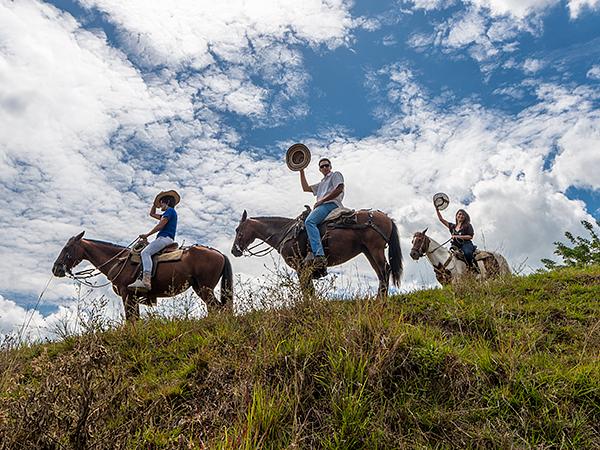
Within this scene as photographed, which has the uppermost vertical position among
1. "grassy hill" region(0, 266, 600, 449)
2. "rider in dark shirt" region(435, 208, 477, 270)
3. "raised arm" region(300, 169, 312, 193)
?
"raised arm" region(300, 169, 312, 193)

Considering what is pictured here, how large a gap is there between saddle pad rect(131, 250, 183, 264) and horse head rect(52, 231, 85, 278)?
1536mm

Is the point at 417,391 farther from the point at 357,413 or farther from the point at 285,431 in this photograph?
the point at 285,431

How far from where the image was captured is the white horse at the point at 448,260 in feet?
33.3

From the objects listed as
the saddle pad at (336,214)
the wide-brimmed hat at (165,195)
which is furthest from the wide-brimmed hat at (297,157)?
the wide-brimmed hat at (165,195)

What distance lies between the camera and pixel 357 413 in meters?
3.57

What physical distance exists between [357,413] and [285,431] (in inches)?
22.3

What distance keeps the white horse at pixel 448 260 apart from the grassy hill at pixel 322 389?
478 cm

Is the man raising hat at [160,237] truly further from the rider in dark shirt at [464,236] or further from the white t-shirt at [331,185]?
the rider in dark shirt at [464,236]

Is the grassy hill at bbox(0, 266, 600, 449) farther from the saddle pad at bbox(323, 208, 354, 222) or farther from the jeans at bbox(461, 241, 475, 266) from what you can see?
the jeans at bbox(461, 241, 475, 266)

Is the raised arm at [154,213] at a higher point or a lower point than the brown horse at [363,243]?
higher

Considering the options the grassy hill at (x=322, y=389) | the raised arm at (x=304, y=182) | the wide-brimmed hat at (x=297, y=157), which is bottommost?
the grassy hill at (x=322, y=389)

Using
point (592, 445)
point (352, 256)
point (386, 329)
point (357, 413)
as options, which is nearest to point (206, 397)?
point (357, 413)

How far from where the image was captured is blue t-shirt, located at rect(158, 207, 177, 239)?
9531 mm

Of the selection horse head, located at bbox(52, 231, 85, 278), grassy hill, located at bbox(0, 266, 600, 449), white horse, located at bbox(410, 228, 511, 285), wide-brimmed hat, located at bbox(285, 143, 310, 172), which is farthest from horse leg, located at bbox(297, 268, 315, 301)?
horse head, located at bbox(52, 231, 85, 278)
